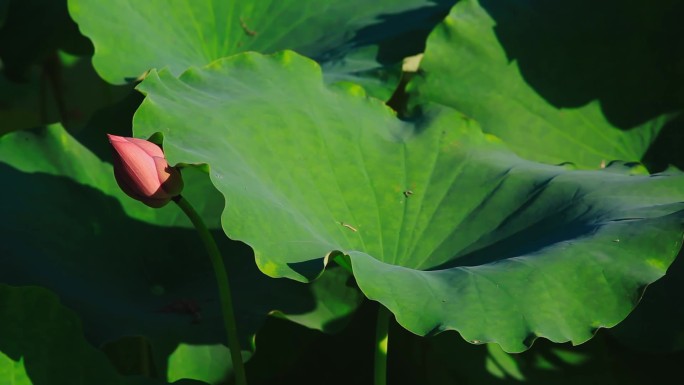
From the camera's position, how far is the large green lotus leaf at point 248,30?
1743 mm

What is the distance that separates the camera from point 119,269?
165 centimetres

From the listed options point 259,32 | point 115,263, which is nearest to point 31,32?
point 259,32

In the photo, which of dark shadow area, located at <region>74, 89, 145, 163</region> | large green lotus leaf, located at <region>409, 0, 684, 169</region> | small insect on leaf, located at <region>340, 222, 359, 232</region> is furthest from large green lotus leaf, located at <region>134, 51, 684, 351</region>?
dark shadow area, located at <region>74, 89, 145, 163</region>

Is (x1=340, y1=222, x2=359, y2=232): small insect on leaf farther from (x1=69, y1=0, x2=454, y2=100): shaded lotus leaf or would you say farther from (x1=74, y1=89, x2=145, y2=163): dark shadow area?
(x1=74, y1=89, x2=145, y2=163): dark shadow area

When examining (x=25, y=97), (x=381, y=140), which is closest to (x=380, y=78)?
(x=381, y=140)

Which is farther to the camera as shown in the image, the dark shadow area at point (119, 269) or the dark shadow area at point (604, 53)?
the dark shadow area at point (604, 53)

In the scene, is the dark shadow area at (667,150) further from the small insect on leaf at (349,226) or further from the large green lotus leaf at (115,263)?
the small insect on leaf at (349,226)

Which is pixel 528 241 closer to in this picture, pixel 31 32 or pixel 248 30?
pixel 248 30

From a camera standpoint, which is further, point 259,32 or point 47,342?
point 259,32

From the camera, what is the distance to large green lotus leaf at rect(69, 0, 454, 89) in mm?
1743

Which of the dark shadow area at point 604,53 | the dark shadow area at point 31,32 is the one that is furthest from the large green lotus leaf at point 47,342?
the dark shadow area at point 31,32

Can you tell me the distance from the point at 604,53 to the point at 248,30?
2.17 feet

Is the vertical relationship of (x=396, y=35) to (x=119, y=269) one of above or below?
above

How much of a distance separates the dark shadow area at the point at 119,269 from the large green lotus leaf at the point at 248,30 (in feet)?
0.75
